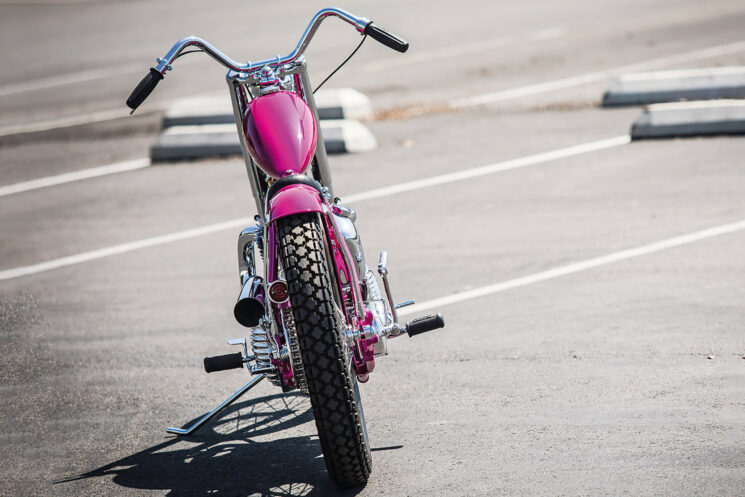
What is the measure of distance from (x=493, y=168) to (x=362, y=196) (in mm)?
1458

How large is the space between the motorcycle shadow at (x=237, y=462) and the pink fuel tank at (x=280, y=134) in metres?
1.52

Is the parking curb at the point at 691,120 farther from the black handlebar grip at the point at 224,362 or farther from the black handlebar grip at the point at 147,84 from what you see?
the black handlebar grip at the point at 147,84

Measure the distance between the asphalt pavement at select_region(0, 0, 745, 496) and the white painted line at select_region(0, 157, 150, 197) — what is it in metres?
0.18

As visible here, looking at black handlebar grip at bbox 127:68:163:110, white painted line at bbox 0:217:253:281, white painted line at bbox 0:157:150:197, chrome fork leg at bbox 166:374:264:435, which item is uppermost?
white painted line at bbox 0:157:150:197

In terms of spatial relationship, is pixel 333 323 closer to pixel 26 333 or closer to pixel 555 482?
pixel 555 482

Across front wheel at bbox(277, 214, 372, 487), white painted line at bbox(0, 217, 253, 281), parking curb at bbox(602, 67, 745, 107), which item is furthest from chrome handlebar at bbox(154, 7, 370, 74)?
parking curb at bbox(602, 67, 745, 107)

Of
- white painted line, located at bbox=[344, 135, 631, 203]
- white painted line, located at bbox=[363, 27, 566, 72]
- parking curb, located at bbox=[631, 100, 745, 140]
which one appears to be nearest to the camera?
white painted line, located at bbox=[344, 135, 631, 203]

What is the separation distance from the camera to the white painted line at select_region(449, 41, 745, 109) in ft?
40.6

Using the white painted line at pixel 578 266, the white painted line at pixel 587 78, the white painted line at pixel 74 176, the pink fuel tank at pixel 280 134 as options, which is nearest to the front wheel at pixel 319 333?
the pink fuel tank at pixel 280 134

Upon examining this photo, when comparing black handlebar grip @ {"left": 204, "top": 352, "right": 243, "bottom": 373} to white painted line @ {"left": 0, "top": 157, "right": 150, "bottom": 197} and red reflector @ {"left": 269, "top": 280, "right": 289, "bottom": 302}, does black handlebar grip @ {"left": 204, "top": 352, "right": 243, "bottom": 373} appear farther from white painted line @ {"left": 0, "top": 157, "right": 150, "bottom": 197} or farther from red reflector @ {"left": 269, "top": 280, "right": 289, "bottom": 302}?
white painted line @ {"left": 0, "top": 157, "right": 150, "bottom": 197}

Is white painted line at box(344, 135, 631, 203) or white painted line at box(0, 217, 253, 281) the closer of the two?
white painted line at box(0, 217, 253, 281)

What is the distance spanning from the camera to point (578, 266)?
696 centimetres

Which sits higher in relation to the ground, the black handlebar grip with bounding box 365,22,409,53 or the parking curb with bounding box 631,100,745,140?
the black handlebar grip with bounding box 365,22,409,53

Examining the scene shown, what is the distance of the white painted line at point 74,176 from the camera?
10.8m
